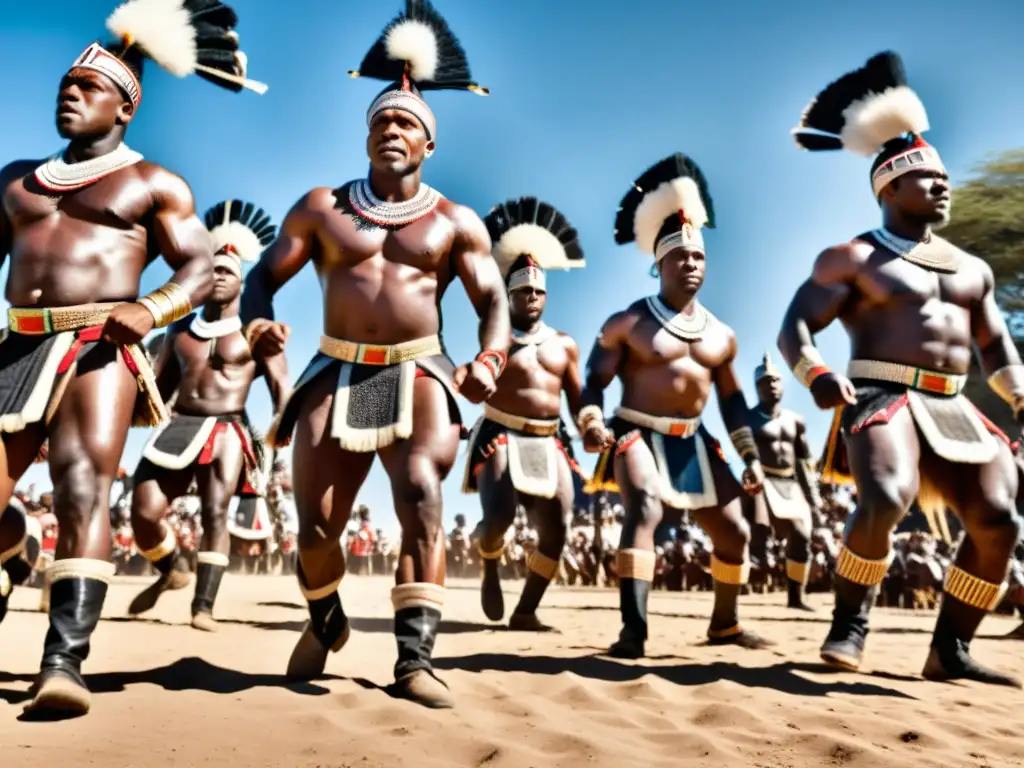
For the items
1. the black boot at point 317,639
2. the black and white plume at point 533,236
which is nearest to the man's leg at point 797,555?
the black and white plume at point 533,236

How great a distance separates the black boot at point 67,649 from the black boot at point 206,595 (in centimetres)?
287

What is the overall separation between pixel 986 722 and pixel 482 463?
13.1 feet

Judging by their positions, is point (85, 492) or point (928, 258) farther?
point (928, 258)

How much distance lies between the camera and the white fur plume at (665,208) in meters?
5.98

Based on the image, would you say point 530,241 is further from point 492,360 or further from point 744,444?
point 492,360

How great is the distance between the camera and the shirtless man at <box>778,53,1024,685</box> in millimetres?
4258

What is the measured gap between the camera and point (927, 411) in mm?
4340

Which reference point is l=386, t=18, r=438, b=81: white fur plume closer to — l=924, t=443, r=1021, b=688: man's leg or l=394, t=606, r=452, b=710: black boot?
l=394, t=606, r=452, b=710: black boot

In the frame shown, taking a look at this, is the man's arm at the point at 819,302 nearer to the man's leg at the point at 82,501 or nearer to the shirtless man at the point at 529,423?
the shirtless man at the point at 529,423

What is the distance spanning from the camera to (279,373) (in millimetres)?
6504

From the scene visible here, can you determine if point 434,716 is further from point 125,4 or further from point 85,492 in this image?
point 125,4

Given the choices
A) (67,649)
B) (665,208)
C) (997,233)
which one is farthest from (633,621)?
(997,233)

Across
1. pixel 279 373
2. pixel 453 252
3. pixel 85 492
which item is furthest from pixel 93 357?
pixel 279 373

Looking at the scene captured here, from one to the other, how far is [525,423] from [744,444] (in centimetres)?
167
